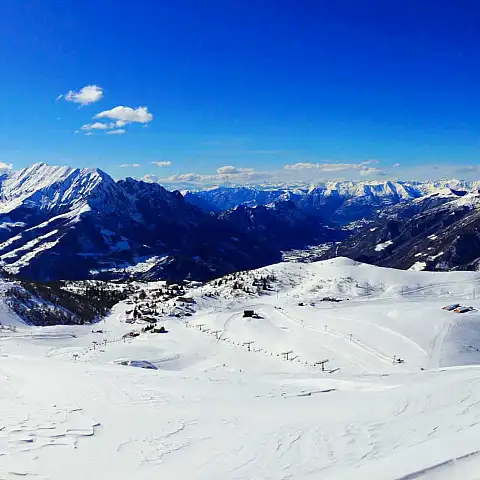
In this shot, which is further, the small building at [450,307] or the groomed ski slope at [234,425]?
the small building at [450,307]

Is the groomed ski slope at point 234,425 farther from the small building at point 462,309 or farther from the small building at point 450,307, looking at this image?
the small building at point 450,307

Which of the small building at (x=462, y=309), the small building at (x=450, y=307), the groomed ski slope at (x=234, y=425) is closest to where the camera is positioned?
the groomed ski slope at (x=234, y=425)

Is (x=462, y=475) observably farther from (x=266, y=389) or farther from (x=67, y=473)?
(x=266, y=389)

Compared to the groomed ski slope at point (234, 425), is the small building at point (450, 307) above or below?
below

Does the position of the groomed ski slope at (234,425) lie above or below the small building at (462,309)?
above

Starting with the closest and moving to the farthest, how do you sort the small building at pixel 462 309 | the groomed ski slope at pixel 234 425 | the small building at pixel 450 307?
the groomed ski slope at pixel 234 425
the small building at pixel 462 309
the small building at pixel 450 307

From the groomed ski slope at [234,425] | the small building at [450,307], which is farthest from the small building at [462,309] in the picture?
the groomed ski slope at [234,425]

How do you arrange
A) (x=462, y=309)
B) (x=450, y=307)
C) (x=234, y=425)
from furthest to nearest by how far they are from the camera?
(x=450, y=307) < (x=462, y=309) < (x=234, y=425)

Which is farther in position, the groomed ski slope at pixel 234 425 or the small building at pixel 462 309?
the small building at pixel 462 309

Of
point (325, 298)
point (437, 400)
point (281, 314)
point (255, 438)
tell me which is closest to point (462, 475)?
point (255, 438)

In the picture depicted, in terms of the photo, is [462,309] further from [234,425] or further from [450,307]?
[234,425]

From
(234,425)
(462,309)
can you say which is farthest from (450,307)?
(234,425)
